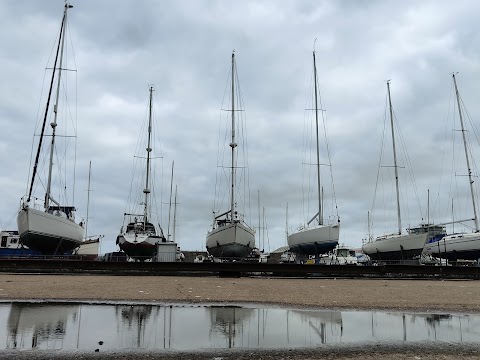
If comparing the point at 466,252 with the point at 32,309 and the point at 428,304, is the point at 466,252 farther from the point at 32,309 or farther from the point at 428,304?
the point at 32,309

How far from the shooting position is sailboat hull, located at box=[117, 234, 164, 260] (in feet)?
163

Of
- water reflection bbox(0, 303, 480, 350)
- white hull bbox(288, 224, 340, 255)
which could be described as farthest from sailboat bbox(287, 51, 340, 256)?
water reflection bbox(0, 303, 480, 350)

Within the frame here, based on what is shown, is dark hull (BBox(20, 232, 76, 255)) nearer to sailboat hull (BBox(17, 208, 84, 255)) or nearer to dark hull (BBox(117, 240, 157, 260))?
sailboat hull (BBox(17, 208, 84, 255))

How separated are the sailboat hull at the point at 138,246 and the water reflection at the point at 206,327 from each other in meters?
36.5

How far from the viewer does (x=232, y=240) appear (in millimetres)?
45719

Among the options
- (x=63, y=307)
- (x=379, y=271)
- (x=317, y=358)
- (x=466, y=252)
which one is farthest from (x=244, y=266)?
(x=466, y=252)

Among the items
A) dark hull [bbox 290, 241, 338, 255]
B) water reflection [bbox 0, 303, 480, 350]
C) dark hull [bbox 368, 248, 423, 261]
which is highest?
dark hull [bbox 290, 241, 338, 255]

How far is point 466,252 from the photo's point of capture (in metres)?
54.2

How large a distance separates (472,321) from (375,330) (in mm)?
3845

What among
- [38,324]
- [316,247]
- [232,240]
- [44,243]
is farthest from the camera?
[316,247]

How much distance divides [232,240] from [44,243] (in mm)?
19752

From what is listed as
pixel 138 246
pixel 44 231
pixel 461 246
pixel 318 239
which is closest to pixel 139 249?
pixel 138 246

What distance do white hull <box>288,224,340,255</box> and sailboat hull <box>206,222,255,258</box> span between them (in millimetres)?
6539

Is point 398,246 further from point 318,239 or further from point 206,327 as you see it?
point 206,327
